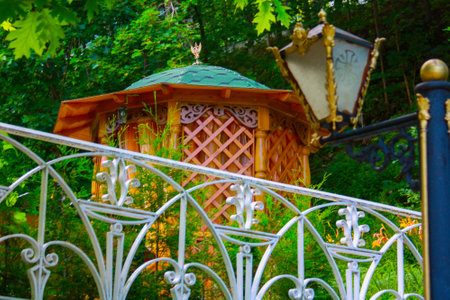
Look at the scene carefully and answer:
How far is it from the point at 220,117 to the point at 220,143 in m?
0.38

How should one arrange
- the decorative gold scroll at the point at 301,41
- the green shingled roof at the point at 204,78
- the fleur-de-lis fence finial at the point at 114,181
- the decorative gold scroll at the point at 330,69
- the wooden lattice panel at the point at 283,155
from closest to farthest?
the decorative gold scroll at the point at 330,69
the decorative gold scroll at the point at 301,41
the fleur-de-lis fence finial at the point at 114,181
the green shingled roof at the point at 204,78
the wooden lattice panel at the point at 283,155

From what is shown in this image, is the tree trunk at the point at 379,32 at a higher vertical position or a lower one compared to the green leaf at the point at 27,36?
higher

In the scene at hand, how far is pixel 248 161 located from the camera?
8.45m

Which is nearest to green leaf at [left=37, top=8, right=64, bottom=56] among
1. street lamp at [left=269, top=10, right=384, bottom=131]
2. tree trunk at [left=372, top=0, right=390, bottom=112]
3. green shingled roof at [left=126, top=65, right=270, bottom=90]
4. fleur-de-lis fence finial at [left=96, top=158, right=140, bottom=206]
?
fleur-de-lis fence finial at [left=96, top=158, right=140, bottom=206]

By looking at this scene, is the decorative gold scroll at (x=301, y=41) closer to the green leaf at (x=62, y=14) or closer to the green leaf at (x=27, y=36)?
the green leaf at (x=62, y=14)

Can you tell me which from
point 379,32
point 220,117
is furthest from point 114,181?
point 379,32

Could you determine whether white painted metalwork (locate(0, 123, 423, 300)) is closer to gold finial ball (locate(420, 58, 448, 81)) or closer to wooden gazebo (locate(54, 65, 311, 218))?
gold finial ball (locate(420, 58, 448, 81))

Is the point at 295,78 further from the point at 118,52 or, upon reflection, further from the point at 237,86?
the point at 118,52

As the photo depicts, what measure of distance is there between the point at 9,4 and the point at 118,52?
11288mm

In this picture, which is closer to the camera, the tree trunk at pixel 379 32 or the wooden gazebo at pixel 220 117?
the wooden gazebo at pixel 220 117

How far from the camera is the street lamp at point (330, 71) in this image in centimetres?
312

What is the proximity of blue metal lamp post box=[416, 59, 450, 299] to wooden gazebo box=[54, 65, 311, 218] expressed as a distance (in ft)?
16.4

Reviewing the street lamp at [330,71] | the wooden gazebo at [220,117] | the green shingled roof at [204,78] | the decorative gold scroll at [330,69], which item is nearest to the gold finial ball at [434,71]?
the street lamp at [330,71]

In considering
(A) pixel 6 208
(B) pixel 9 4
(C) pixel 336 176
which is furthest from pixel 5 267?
(C) pixel 336 176
